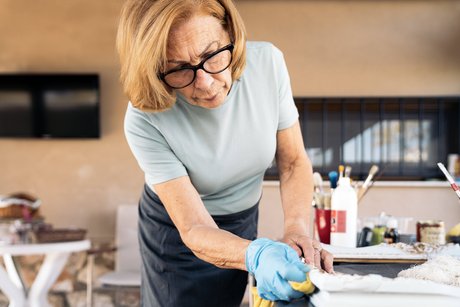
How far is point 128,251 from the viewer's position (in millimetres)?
4676

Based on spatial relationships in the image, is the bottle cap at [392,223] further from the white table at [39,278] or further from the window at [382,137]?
the window at [382,137]

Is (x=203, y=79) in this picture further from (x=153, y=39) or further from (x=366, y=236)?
(x=366, y=236)

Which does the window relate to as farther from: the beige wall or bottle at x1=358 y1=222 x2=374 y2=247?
bottle at x1=358 y1=222 x2=374 y2=247

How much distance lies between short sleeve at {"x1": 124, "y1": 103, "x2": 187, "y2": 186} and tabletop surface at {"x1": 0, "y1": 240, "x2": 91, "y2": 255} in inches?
93.9

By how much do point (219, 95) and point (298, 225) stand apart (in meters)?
0.37

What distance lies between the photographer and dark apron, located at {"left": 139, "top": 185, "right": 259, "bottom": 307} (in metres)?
1.69

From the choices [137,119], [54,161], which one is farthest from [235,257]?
[54,161]

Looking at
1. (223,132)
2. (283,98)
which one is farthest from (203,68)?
(283,98)

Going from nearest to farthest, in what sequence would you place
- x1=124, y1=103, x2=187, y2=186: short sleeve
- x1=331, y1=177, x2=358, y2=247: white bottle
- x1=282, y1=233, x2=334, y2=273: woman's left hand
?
x1=282, y1=233, x2=334, y2=273: woman's left hand < x1=124, y1=103, x2=187, y2=186: short sleeve < x1=331, y1=177, x2=358, y2=247: white bottle

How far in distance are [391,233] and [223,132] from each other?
2.39 feet

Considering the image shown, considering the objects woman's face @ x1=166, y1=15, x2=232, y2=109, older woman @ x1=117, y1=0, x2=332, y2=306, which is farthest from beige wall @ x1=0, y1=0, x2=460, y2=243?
woman's face @ x1=166, y1=15, x2=232, y2=109

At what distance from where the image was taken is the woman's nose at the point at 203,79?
51.5 inches

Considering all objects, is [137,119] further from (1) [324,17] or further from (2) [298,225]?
(1) [324,17]

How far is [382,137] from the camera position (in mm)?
5367
